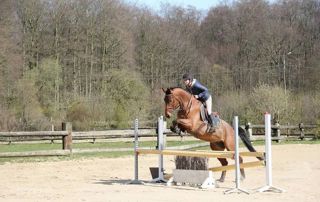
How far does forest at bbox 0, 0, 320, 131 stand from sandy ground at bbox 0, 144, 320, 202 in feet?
69.0

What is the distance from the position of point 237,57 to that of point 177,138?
23726 mm

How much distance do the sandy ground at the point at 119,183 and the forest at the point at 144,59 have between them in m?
21.0

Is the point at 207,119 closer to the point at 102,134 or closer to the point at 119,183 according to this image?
the point at 119,183

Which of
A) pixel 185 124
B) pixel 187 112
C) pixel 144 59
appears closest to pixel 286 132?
pixel 144 59

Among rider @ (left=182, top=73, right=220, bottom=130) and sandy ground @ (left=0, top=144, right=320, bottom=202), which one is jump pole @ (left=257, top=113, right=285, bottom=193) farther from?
rider @ (left=182, top=73, right=220, bottom=130)

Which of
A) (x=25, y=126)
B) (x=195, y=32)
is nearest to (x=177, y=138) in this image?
(x=25, y=126)

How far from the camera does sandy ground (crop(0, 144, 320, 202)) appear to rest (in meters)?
8.68

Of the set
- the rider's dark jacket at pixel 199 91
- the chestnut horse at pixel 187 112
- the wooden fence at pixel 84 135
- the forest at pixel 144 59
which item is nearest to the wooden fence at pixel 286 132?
the wooden fence at pixel 84 135

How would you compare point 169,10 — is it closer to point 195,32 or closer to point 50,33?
point 195,32

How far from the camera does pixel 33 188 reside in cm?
1014

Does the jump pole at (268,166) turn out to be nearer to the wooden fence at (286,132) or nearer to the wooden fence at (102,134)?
the wooden fence at (102,134)

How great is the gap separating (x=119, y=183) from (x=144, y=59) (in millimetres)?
40961

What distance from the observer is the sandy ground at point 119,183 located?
868 cm

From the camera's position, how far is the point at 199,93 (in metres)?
11.0
